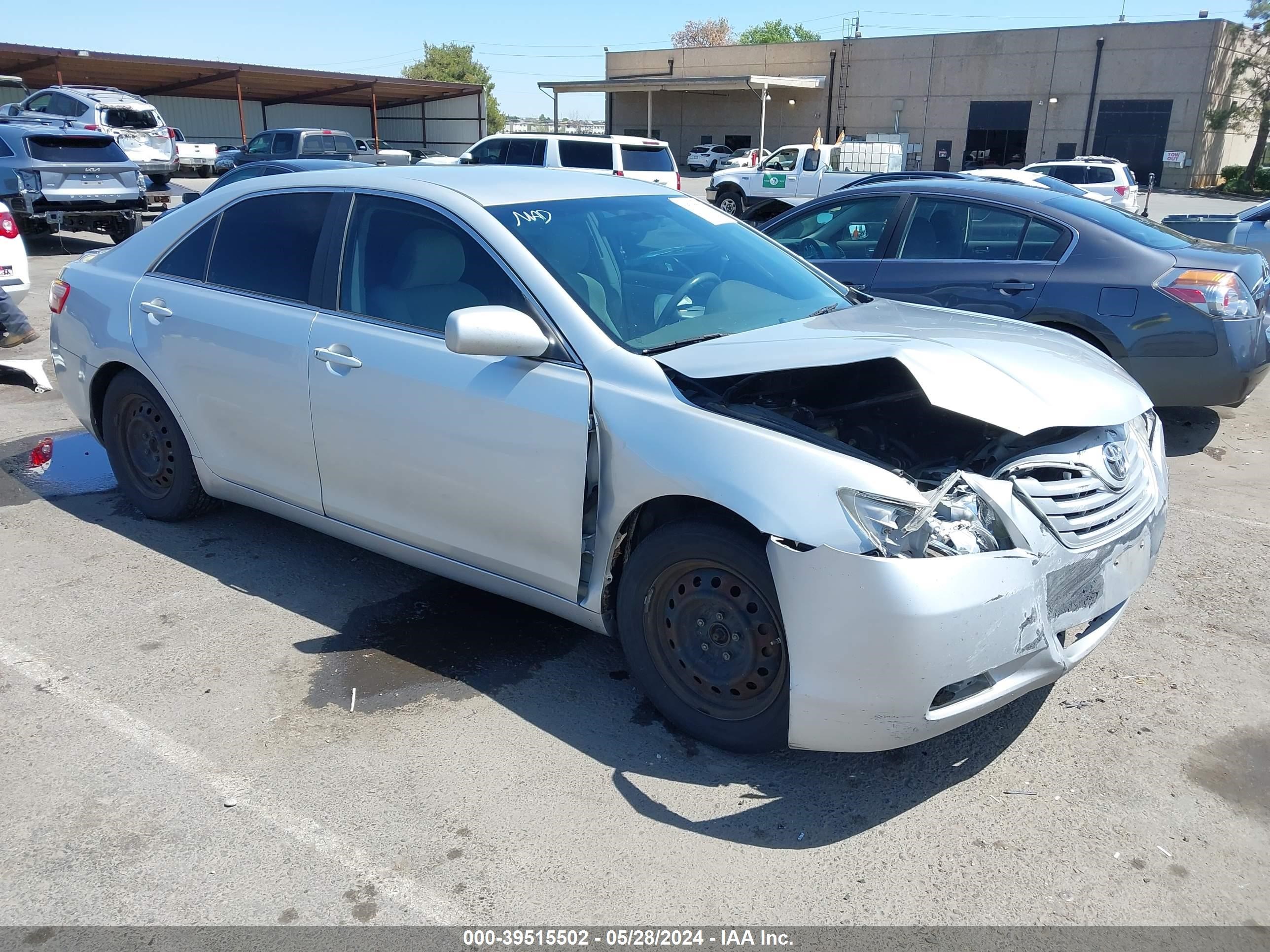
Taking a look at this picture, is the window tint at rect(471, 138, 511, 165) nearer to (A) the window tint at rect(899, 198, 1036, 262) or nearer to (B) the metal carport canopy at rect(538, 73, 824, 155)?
(A) the window tint at rect(899, 198, 1036, 262)

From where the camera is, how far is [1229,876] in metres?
2.73

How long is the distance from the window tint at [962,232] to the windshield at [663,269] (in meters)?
2.60

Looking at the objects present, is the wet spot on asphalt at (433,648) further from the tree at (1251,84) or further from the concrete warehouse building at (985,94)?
the tree at (1251,84)

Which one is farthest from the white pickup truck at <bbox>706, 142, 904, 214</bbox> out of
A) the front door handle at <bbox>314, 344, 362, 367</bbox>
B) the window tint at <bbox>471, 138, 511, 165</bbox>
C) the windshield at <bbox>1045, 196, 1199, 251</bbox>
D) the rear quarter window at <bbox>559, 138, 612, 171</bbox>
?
the front door handle at <bbox>314, 344, 362, 367</bbox>

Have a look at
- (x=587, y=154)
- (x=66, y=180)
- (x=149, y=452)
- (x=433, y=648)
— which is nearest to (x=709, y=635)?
(x=433, y=648)

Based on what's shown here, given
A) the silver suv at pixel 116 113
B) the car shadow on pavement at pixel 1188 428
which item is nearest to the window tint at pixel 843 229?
the car shadow on pavement at pixel 1188 428

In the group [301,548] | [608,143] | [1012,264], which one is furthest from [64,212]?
[1012,264]

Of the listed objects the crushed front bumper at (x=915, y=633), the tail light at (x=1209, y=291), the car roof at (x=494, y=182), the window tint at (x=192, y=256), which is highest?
the car roof at (x=494, y=182)

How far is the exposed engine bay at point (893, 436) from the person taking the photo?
2.74 meters

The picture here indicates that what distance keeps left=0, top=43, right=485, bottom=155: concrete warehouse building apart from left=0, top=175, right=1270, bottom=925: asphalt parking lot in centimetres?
3437

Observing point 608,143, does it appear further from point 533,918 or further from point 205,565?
point 533,918

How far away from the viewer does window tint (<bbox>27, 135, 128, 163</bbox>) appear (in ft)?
48.4

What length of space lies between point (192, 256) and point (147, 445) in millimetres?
992

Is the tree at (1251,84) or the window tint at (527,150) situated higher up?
the tree at (1251,84)
